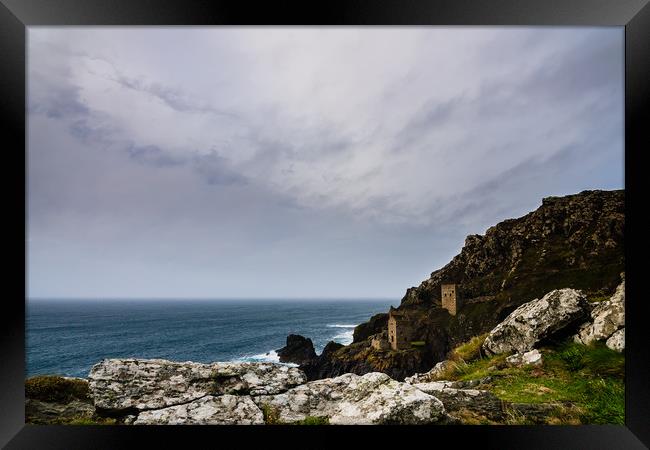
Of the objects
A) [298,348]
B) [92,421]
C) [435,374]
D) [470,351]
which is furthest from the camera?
[298,348]

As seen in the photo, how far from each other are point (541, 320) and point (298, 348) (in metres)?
4.92

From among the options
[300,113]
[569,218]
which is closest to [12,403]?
[300,113]

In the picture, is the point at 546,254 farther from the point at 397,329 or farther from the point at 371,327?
the point at 371,327

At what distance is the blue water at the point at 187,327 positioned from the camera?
16.4ft

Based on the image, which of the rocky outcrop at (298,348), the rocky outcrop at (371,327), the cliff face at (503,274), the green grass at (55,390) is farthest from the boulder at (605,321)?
the green grass at (55,390)

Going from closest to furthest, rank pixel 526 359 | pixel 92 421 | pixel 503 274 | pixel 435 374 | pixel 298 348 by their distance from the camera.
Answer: pixel 92 421
pixel 526 359
pixel 435 374
pixel 298 348
pixel 503 274

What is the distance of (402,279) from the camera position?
4.59m

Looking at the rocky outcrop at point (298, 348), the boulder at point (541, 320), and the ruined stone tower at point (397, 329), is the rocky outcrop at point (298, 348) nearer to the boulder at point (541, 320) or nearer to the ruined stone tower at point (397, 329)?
the ruined stone tower at point (397, 329)

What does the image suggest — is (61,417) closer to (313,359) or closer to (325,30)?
(313,359)

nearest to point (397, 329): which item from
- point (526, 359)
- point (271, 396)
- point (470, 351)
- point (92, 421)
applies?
point (470, 351)

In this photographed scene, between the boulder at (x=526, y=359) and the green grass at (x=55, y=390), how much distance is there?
5.16m

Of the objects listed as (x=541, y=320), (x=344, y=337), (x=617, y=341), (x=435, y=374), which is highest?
(x=541, y=320)

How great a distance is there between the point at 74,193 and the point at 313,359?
18.2 ft

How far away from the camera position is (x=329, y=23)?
2.58 metres
